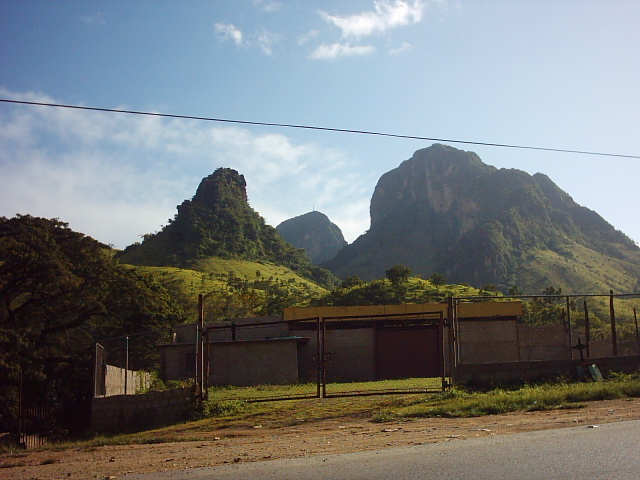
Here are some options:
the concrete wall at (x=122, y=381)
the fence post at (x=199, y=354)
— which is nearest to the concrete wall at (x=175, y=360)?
the concrete wall at (x=122, y=381)

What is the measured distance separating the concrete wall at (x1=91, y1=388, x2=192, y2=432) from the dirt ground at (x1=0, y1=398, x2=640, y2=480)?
245 centimetres

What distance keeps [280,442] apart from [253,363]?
17.4 meters

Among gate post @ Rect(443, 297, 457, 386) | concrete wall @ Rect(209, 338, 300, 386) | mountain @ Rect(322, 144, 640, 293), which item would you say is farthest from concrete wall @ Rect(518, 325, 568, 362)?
mountain @ Rect(322, 144, 640, 293)

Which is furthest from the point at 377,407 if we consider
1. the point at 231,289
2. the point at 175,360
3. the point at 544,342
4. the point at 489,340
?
the point at 231,289

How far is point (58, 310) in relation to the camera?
27.9 metres

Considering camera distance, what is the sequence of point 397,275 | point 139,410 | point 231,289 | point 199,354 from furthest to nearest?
point 231,289, point 397,275, point 139,410, point 199,354

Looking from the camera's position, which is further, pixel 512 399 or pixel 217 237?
pixel 217 237

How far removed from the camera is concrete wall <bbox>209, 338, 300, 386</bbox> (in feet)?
83.4

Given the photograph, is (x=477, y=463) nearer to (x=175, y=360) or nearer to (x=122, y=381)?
(x=122, y=381)

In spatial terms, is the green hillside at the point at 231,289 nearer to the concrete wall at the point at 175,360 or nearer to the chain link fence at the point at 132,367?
the chain link fence at the point at 132,367

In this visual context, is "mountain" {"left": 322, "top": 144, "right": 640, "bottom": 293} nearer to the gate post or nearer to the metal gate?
the metal gate

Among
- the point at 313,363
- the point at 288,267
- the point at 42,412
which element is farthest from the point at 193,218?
the point at 42,412

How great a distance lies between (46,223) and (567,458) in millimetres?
32090

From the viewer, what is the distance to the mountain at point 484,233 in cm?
10700
